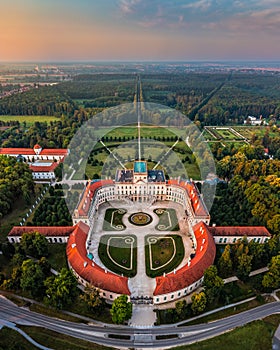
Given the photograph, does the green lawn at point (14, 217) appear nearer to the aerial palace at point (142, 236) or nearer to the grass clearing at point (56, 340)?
the aerial palace at point (142, 236)

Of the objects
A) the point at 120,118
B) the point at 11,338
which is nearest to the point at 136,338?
the point at 11,338

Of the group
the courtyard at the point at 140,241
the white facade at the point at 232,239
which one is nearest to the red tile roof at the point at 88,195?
the courtyard at the point at 140,241

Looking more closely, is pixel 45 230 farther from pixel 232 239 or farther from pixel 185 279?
pixel 232 239

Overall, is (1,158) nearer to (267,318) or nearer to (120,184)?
(120,184)

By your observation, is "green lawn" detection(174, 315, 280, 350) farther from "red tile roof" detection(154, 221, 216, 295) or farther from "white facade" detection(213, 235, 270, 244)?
"white facade" detection(213, 235, 270, 244)

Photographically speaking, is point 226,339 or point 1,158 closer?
point 226,339

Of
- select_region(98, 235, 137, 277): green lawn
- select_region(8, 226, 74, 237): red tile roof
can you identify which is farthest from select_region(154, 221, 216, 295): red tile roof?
select_region(8, 226, 74, 237): red tile roof
